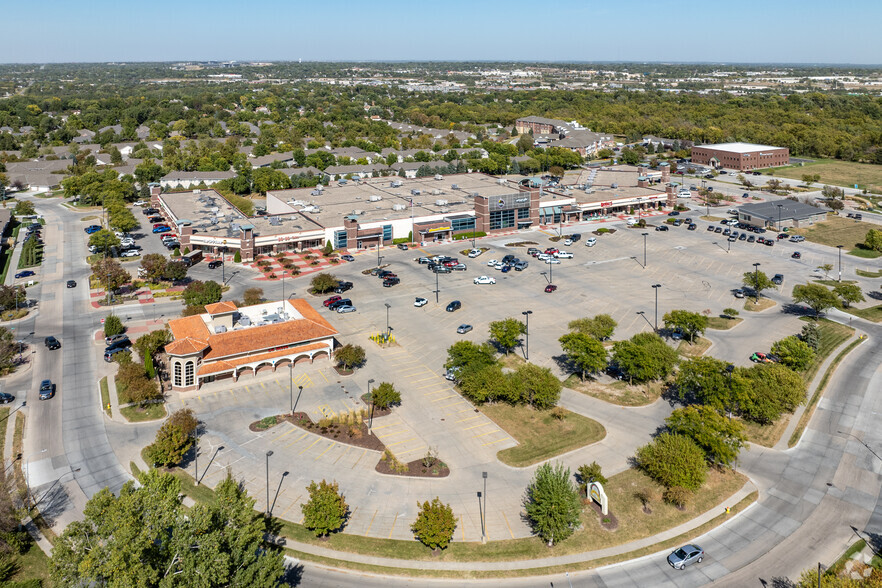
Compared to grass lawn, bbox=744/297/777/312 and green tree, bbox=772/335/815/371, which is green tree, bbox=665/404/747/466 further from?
grass lawn, bbox=744/297/777/312

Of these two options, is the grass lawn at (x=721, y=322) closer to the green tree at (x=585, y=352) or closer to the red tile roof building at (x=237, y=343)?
the green tree at (x=585, y=352)

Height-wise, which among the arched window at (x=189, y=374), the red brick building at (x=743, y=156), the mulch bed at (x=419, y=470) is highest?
the red brick building at (x=743, y=156)

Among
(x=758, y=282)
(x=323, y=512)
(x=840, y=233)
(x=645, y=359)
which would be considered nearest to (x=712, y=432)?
(x=645, y=359)

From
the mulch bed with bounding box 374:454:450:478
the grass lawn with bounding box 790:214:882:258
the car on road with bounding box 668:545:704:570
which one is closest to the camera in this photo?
the car on road with bounding box 668:545:704:570

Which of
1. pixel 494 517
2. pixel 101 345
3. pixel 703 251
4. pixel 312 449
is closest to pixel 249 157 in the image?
pixel 101 345

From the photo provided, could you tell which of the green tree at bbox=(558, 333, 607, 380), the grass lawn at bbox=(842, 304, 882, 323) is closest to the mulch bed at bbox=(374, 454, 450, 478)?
the green tree at bbox=(558, 333, 607, 380)

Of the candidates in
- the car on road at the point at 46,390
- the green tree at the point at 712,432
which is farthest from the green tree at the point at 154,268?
the green tree at the point at 712,432

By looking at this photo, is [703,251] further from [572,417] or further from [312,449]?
[312,449]

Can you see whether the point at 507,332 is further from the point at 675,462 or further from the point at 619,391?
the point at 675,462
